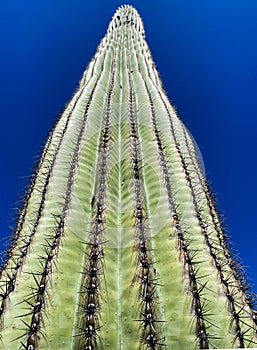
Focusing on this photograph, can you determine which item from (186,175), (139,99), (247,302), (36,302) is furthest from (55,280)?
(139,99)

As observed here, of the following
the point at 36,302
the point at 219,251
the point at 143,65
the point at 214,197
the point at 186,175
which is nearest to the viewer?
the point at 36,302

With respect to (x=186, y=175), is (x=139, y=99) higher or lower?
higher

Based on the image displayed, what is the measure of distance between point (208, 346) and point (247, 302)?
2.24 ft

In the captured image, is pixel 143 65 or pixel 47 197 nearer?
pixel 47 197

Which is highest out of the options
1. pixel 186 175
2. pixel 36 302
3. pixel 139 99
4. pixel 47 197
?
pixel 139 99

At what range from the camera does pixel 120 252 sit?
12.1 ft

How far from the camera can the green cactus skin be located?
9.54ft

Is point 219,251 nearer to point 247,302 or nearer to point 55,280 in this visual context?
point 247,302

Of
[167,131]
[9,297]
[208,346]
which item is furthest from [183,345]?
[167,131]

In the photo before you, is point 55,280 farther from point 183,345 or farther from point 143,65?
point 143,65

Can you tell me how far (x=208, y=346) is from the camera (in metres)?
2.81

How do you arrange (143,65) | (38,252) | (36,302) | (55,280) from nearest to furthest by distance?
(36,302) < (55,280) < (38,252) < (143,65)

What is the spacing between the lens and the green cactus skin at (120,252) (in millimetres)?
2908

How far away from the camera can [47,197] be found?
13.7ft
